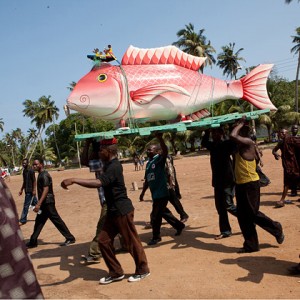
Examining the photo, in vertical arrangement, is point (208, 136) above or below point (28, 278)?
above

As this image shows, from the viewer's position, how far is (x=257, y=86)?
559 cm

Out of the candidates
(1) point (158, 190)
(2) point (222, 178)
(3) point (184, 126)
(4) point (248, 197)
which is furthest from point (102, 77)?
(4) point (248, 197)

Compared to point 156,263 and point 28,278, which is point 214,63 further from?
point 28,278

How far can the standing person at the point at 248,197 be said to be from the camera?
16.8 ft

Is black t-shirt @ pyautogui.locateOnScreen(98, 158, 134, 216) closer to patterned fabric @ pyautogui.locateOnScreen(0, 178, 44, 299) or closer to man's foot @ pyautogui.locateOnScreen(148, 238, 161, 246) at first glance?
man's foot @ pyautogui.locateOnScreen(148, 238, 161, 246)

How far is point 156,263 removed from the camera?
17.0 feet

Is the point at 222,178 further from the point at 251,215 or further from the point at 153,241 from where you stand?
the point at 153,241

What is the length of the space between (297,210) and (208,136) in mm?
2785

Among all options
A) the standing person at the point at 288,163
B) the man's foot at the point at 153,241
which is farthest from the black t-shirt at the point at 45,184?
the standing person at the point at 288,163

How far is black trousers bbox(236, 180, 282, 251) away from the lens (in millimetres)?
5137

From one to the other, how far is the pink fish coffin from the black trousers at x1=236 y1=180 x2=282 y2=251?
4.28ft

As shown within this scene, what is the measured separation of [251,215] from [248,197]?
259 millimetres

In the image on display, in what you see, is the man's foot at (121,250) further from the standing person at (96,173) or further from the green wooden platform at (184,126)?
the green wooden platform at (184,126)

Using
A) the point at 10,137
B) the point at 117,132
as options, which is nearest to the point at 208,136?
the point at 117,132
